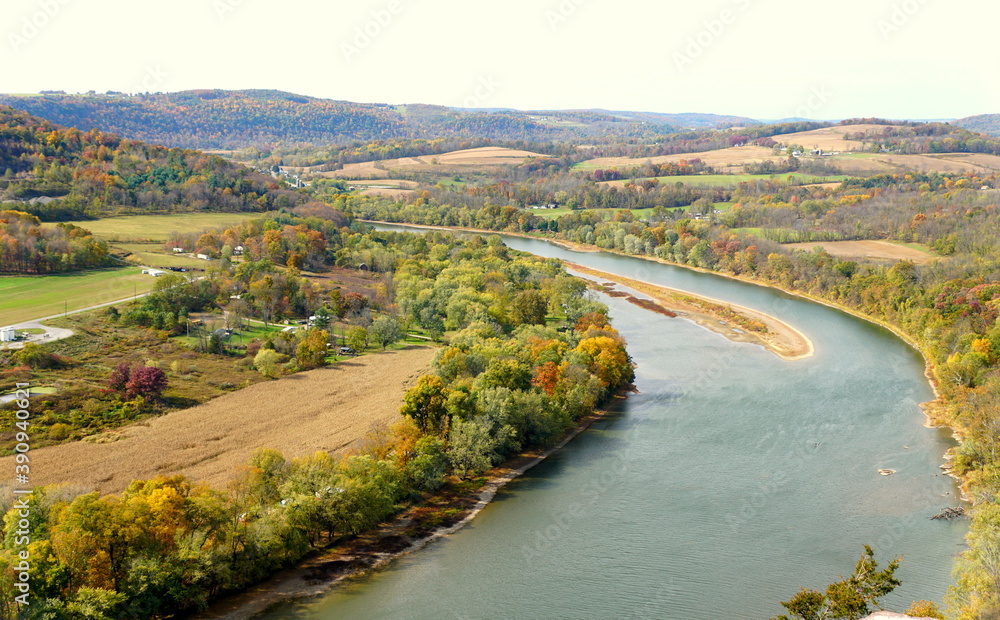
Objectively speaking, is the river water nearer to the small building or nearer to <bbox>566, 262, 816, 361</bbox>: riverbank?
<bbox>566, 262, 816, 361</bbox>: riverbank

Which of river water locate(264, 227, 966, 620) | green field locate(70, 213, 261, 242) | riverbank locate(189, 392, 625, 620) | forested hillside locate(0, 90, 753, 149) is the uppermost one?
forested hillside locate(0, 90, 753, 149)

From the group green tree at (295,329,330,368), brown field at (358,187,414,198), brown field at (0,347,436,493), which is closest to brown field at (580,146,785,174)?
brown field at (358,187,414,198)

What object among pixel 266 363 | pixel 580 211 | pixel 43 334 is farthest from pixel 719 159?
pixel 43 334

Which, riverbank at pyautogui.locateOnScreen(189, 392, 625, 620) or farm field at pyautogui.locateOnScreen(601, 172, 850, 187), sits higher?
farm field at pyautogui.locateOnScreen(601, 172, 850, 187)

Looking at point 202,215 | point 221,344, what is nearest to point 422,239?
point 202,215

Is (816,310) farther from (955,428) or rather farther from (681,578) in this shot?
(681,578)
